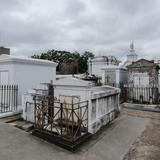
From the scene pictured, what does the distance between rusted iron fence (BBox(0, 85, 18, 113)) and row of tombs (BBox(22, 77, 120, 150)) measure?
8.77ft

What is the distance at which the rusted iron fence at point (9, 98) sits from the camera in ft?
33.7

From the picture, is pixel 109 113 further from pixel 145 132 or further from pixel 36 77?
pixel 36 77

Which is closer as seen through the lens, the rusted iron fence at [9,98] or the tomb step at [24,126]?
the tomb step at [24,126]

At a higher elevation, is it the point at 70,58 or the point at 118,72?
the point at 70,58

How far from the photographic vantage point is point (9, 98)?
10203mm

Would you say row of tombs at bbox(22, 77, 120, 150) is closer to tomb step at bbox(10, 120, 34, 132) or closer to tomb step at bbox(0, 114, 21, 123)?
tomb step at bbox(10, 120, 34, 132)

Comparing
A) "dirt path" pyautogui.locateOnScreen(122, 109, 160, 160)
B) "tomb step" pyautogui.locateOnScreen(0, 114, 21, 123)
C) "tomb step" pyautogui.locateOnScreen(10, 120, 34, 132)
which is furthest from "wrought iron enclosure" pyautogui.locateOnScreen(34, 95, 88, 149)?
"tomb step" pyautogui.locateOnScreen(0, 114, 21, 123)

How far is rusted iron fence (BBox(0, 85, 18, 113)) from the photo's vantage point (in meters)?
10.3

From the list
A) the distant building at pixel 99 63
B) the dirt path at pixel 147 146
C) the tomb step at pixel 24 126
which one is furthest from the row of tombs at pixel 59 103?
the distant building at pixel 99 63

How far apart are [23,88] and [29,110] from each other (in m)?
3.11

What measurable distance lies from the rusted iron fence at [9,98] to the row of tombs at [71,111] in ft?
8.77

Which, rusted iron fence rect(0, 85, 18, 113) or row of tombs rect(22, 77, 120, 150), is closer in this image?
row of tombs rect(22, 77, 120, 150)

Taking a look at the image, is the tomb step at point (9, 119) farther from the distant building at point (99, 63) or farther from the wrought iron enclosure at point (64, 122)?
the distant building at point (99, 63)

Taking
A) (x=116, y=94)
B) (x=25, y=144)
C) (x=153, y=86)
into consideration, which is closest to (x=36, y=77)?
(x=116, y=94)
